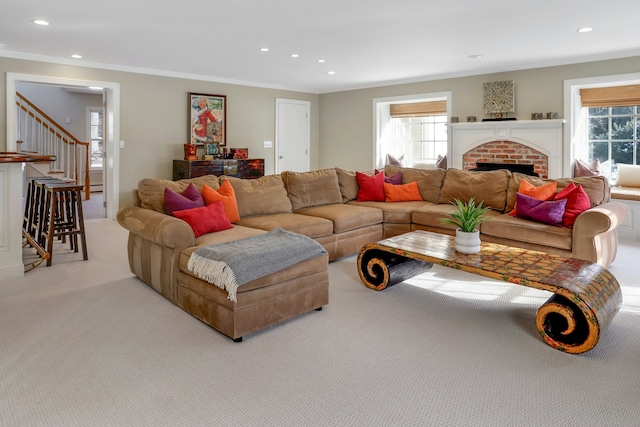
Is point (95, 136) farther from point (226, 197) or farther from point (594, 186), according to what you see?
point (594, 186)

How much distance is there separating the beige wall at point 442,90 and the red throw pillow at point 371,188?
102 inches

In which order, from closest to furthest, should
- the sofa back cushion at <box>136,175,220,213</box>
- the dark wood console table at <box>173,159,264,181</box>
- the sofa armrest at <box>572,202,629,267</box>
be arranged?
the sofa armrest at <box>572,202,629,267</box>, the sofa back cushion at <box>136,175,220,213</box>, the dark wood console table at <box>173,159,264,181</box>

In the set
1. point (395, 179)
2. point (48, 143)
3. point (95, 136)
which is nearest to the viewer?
point (395, 179)

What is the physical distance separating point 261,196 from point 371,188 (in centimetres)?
150

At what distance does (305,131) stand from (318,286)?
21.5ft

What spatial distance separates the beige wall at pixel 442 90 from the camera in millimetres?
6121

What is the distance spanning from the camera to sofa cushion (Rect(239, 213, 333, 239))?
4.07 meters

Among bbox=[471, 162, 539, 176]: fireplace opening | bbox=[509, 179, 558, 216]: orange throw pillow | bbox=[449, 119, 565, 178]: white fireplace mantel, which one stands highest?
bbox=[449, 119, 565, 178]: white fireplace mantel

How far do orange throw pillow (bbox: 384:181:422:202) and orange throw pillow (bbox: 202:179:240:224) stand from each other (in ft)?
6.49

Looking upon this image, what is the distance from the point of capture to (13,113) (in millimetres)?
5805

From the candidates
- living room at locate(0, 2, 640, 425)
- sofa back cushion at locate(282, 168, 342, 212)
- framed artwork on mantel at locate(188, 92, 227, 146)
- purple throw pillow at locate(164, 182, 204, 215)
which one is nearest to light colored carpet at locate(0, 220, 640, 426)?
living room at locate(0, 2, 640, 425)

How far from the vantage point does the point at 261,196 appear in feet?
15.0

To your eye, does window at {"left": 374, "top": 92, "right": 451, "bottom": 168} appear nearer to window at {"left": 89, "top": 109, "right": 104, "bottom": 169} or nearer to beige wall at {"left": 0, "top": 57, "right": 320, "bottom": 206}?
beige wall at {"left": 0, "top": 57, "right": 320, "bottom": 206}

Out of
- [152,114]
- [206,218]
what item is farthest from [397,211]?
[152,114]
